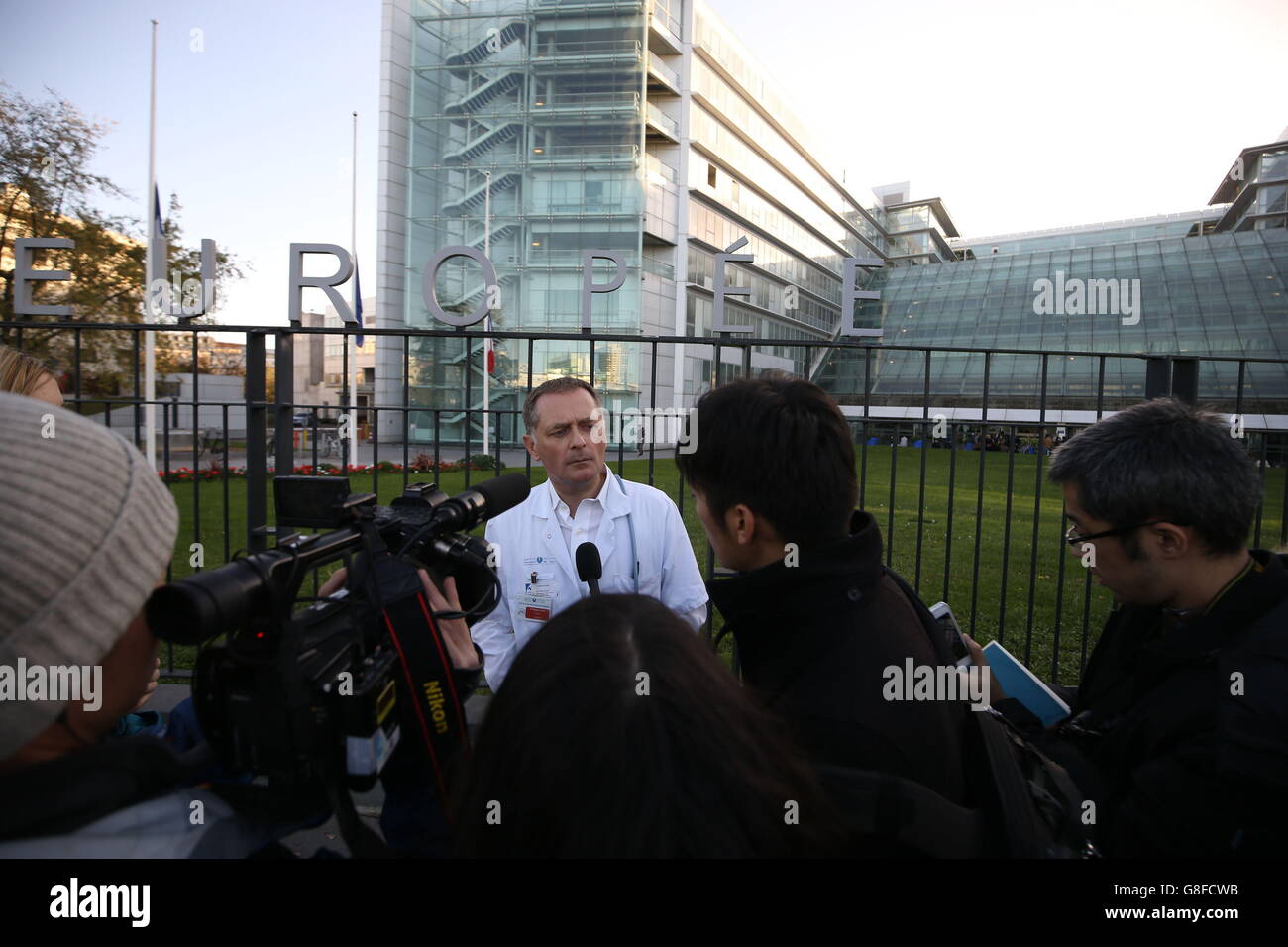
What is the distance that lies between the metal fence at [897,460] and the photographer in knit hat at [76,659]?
139cm

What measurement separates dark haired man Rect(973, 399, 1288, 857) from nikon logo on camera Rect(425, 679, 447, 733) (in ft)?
4.54

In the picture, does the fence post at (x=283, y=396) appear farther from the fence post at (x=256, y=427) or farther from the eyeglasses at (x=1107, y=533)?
the eyeglasses at (x=1107, y=533)

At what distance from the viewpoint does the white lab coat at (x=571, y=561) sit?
3041 millimetres

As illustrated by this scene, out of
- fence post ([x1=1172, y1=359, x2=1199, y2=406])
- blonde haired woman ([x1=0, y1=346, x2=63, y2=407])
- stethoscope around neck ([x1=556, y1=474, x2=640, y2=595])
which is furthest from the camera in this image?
fence post ([x1=1172, y1=359, x2=1199, y2=406])

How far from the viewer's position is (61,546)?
836 mm

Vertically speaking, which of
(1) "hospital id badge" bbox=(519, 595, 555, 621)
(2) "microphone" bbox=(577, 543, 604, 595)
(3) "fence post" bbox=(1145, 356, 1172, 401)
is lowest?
(1) "hospital id badge" bbox=(519, 595, 555, 621)

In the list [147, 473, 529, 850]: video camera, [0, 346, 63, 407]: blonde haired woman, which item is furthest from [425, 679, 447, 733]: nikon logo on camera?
[0, 346, 63, 407]: blonde haired woman

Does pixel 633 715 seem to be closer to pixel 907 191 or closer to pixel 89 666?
pixel 89 666

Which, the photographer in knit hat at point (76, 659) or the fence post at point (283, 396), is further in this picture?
the fence post at point (283, 396)

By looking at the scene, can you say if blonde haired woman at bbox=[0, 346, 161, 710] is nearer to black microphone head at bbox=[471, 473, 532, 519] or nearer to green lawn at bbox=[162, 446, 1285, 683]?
green lawn at bbox=[162, 446, 1285, 683]

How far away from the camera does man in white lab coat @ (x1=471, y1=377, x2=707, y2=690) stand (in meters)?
3.05

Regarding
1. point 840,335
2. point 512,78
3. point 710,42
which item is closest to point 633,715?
point 840,335

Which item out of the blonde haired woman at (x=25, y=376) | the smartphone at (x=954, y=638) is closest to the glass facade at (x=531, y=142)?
the blonde haired woman at (x=25, y=376)
